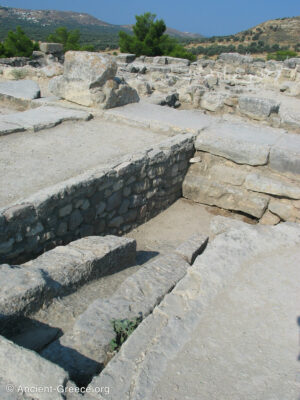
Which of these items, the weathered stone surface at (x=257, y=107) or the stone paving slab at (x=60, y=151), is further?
the weathered stone surface at (x=257, y=107)

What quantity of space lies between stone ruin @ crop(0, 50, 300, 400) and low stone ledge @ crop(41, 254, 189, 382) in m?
0.01

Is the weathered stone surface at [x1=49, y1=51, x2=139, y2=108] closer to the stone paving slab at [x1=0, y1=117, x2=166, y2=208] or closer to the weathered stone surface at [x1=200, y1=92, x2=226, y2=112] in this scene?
the stone paving slab at [x1=0, y1=117, x2=166, y2=208]

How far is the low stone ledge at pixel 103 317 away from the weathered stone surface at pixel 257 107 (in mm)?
5102

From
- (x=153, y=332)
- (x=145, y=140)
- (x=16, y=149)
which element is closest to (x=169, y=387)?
(x=153, y=332)

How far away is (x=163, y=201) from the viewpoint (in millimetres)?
5512

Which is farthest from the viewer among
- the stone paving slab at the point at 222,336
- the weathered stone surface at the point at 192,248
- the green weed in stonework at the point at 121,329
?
the weathered stone surface at the point at 192,248

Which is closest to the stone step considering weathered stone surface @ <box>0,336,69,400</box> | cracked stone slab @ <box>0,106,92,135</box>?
weathered stone surface @ <box>0,336,69,400</box>

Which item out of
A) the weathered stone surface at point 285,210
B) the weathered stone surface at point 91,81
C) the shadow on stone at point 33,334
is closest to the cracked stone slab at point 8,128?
the weathered stone surface at point 91,81

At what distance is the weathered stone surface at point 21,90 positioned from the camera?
7074mm

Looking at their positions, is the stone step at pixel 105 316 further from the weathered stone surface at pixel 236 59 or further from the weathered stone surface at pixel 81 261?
the weathered stone surface at pixel 236 59

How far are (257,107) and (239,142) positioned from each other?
2303mm

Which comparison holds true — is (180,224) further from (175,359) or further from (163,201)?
(175,359)

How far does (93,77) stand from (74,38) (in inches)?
558

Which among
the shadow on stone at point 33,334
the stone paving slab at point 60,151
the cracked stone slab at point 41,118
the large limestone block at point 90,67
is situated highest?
the large limestone block at point 90,67
